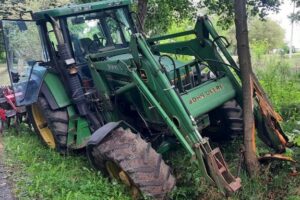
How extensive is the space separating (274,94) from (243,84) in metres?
3.34

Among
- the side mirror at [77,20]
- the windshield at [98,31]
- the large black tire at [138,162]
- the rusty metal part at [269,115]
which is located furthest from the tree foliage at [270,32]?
the large black tire at [138,162]

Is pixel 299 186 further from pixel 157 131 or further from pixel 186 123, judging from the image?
pixel 157 131

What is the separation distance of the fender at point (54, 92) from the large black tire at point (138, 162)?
1624 millimetres

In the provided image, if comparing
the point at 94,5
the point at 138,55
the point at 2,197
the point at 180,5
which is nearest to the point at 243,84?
the point at 138,55

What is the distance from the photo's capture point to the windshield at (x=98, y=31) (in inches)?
245

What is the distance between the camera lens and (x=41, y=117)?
23.6ft

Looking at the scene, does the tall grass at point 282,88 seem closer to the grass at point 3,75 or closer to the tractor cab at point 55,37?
the tractor cab at point 55,37

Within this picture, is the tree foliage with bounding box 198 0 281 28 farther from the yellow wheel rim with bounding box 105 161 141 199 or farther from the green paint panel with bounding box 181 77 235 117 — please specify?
the yellow wheel rim with bounding box 105 161 141 199

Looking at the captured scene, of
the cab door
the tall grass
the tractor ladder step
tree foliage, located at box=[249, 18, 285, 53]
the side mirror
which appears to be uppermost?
the side mirror

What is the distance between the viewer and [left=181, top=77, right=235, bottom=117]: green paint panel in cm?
496

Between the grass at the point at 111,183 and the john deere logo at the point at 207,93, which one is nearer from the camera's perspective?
the grass at the point at 111,183

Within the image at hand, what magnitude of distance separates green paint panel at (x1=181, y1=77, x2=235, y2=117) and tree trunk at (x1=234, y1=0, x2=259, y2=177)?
1.26ft

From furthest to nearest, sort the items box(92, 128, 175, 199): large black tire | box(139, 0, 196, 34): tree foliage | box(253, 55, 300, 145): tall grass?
1. box(139, 0, 196, 34): tree foliage
2. box(253, 55, 300, 145): tall grass
3. box(92, 128, 175, 199): large black tire

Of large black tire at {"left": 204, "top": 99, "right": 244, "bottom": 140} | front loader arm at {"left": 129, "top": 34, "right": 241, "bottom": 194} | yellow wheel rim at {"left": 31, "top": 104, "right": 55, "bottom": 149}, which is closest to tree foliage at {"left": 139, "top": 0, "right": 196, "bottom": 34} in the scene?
yellow wheel rim at {"left": 31, "top": 104, "right": 55, "bottom": 149}
